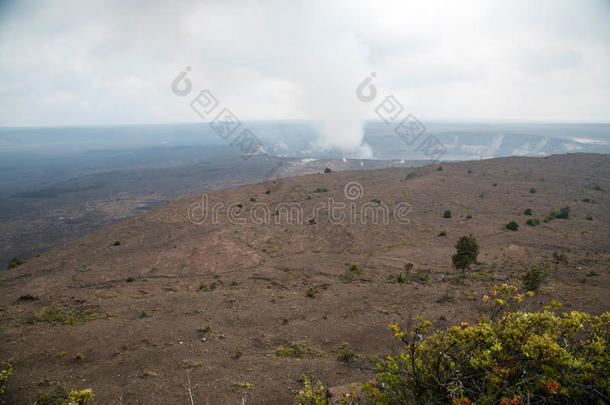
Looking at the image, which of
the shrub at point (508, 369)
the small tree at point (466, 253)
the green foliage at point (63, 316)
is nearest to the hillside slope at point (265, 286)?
the green foliage at point (63, 316)

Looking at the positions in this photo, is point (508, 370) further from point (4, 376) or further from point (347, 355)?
point (4, 376)

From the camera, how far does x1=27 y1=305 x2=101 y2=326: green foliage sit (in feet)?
33.7

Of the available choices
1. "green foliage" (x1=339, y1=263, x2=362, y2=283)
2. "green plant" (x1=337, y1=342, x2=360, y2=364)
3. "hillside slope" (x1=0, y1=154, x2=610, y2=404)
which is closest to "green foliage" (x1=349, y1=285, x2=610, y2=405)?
"hillside slope" (x1=0, y1=154, x2=610, y2=404)

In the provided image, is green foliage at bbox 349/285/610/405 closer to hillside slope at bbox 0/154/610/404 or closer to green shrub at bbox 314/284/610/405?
green shrub at bbox 314/284/610/405

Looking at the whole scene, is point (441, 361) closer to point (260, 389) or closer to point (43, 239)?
point (260, 389)

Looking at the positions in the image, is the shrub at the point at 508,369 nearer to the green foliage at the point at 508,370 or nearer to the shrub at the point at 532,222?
the green foliage at the point at 508,370

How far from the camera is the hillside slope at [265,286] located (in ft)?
24.3

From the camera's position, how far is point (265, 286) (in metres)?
14.1

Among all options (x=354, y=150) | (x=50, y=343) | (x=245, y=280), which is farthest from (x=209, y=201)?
(x=354, y=150)

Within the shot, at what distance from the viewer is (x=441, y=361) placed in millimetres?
3844

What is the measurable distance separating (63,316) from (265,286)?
7.92m

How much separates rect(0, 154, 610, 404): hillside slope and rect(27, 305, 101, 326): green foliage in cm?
10

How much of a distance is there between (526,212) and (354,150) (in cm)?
11424

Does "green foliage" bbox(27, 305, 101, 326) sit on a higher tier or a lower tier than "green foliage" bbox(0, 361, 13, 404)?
lower
